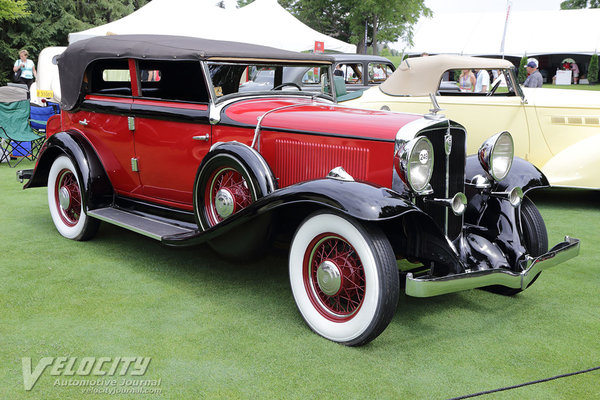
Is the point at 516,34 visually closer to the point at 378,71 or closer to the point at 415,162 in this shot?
the point at 378,71

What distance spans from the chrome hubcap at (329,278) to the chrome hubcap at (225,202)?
93 cm

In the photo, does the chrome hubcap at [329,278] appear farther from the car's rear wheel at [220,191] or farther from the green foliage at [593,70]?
the green foliage at [593,70]

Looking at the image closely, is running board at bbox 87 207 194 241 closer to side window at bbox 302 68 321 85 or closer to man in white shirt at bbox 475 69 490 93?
side window at bbox 302 68 321 85

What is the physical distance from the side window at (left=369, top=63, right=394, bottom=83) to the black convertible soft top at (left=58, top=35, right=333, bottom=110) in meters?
6.62

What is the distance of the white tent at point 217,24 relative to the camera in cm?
1290

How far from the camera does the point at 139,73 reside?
178 inches

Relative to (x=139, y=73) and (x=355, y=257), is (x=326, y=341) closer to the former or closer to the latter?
(x=355, y=257)

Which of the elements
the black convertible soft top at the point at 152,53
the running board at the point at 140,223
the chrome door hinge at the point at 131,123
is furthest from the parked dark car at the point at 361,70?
the running board at the point at 140,223

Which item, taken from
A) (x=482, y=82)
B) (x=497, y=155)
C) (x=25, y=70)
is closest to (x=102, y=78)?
(x=497, y=155)

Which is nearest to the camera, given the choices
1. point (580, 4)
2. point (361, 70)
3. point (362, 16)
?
point (361, 70)

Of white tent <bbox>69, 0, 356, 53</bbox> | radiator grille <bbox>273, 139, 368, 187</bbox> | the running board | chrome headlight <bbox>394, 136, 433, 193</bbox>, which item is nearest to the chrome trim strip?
the running board

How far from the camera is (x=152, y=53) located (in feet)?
13.6

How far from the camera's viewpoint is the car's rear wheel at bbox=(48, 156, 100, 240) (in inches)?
192

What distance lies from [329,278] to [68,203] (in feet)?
9.70
